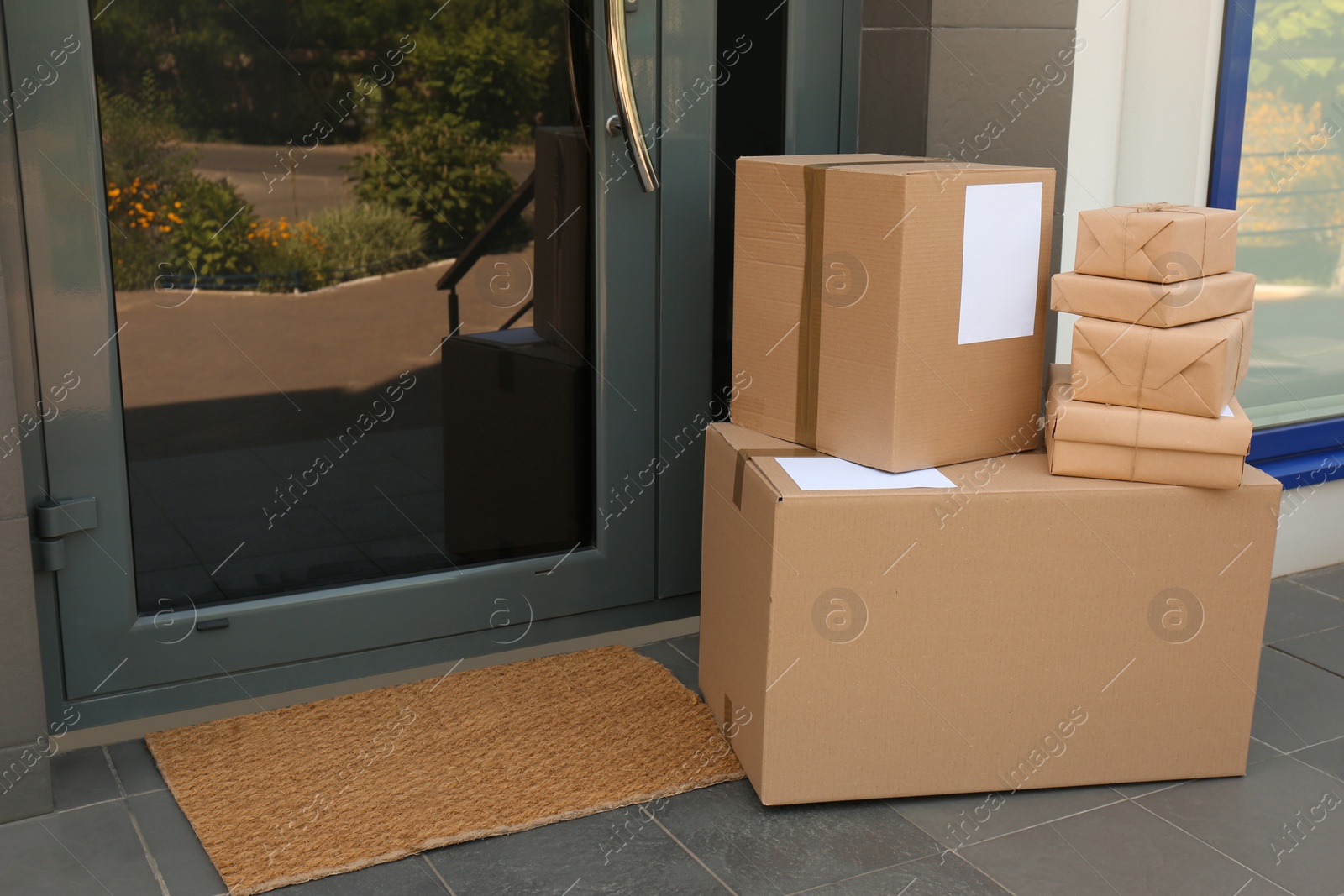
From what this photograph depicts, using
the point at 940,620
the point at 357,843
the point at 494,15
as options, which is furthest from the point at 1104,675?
the point at 494,15

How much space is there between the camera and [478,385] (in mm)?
2199

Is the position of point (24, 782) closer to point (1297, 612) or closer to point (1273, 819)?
Result: point (1273, 819)

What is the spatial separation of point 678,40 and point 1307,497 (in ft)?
5.81

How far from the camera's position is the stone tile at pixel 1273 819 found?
168cm

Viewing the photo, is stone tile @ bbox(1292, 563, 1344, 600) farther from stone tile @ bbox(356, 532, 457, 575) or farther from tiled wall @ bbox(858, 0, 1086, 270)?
stone tile @ bbox(356, 532, 457, 575)

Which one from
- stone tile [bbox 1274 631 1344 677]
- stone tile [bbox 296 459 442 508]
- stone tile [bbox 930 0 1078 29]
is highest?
stone tile [bbox 930 0 1078 29]

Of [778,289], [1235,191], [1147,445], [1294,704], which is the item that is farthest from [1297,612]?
[778,289]

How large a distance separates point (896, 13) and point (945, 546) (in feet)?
3.37

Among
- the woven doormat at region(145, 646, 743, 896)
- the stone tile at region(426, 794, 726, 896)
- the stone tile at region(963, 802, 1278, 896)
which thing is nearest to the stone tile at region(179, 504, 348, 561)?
the woven doormat at region(145, 646, 743, 896)

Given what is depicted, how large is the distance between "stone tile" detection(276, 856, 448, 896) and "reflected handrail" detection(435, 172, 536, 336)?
3.03 feet

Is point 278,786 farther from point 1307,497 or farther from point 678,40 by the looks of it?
point 1307,497

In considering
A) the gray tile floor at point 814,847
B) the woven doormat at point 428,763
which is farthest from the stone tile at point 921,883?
the woven doormat at point 428,763

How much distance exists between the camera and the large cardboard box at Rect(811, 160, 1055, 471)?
169 cm

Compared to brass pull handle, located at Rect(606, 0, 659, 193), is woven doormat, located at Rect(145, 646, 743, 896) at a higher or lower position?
lower
